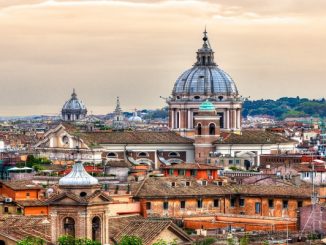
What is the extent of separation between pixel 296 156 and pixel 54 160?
11.8m

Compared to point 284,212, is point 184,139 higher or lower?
higher

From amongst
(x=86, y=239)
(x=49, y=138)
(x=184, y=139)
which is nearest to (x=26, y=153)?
(x=49, y=138)

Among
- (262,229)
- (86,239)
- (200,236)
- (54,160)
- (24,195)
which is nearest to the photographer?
(86,239)

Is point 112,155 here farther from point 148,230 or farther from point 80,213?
point 80,213

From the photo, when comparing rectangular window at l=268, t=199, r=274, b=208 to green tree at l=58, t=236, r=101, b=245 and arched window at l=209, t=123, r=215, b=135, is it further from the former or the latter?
arched window at l=209, t=123, r=215, b=135

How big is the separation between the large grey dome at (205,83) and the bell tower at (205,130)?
4003mm

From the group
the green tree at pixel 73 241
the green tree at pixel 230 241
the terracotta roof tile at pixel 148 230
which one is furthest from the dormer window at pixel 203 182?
the green tree at pixel 73 241

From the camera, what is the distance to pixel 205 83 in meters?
99.4

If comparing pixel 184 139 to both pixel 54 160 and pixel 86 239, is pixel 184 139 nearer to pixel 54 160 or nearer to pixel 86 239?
pixel 54 160

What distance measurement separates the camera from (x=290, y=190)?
185ft

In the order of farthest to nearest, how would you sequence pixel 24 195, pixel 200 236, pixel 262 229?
pixel 24 195 → pixel 262 229 → pixel 200 236

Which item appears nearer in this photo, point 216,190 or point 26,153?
point 216,190

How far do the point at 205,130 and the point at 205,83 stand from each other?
21.9 ft

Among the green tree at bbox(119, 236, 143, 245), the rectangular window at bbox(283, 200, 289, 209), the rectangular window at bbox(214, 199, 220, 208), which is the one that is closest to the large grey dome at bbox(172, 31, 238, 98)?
the rectangular window at bbox(214, 199, 220, 208)
